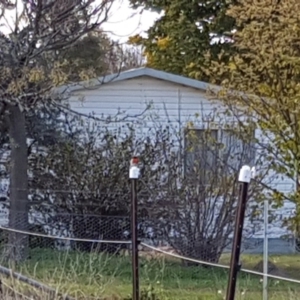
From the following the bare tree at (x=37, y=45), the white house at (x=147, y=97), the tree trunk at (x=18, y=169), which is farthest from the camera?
the white house at (x=147, y=97)

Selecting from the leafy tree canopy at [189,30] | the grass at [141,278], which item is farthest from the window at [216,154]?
the leafy tree canopy at [189,30]

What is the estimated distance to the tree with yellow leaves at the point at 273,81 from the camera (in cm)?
885

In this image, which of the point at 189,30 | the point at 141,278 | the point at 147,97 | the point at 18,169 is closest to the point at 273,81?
the point at 141,278

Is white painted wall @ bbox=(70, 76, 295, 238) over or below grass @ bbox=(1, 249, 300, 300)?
over

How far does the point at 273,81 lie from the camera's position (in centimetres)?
919

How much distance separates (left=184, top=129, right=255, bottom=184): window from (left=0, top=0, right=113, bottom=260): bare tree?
219cm

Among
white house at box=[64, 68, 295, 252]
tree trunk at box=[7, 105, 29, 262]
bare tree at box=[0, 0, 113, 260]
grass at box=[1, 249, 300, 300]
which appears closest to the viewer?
grass at box=[1, 249, 300, 300]

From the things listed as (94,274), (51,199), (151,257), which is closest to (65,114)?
(51,199)

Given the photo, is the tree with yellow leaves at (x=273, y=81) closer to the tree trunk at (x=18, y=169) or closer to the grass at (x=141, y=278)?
the grass at (x=141, y=278)

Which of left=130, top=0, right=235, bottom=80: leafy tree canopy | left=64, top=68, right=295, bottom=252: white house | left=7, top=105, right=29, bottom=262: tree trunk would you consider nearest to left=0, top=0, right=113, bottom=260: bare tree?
left=7, top=105, right=29, bottom=262: tree trunk

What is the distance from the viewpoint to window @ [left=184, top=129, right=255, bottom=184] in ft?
35.0

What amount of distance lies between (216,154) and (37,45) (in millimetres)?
2995

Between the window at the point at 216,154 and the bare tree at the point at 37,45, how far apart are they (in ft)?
7.17

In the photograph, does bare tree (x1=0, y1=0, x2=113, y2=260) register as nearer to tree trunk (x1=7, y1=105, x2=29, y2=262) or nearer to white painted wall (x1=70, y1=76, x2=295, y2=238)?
tree trunk (x1=7, y1=105, x2=29, y2=262)
